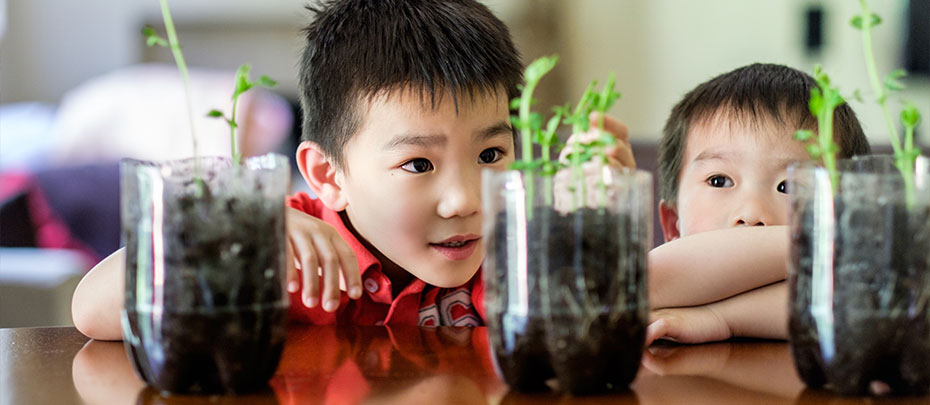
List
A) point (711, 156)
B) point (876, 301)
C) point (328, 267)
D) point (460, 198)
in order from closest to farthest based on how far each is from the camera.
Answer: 1. point (876, 301)
2. point (328, 267)
3. point (460, 198)
4. point (711, 156)

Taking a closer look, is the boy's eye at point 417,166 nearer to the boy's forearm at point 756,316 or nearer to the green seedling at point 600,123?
the boy's forearm at point 756,316

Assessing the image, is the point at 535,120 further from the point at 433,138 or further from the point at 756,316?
the point at 433,138

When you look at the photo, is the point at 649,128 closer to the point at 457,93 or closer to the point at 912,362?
the point at 457,93

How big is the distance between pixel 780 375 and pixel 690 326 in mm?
164

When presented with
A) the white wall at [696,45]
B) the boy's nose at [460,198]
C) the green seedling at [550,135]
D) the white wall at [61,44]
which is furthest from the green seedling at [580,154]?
the white wall at [61,44]

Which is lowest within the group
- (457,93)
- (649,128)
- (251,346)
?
(649,128)

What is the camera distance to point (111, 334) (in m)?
0.95

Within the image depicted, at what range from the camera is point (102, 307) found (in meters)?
0.96

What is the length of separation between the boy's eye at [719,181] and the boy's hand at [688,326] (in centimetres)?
41

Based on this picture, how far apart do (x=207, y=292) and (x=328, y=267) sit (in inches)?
8.9

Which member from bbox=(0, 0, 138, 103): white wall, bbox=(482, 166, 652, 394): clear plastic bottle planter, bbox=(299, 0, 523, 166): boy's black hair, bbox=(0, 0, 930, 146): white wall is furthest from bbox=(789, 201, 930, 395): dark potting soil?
bbox=(0, 0, 138, 103): white wall

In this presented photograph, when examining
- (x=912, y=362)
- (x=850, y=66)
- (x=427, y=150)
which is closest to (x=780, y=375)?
(x=912, y=362)

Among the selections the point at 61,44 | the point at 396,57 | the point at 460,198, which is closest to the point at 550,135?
the point at 460,198

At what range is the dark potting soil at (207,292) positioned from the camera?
656mm
